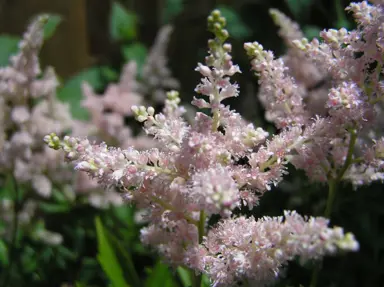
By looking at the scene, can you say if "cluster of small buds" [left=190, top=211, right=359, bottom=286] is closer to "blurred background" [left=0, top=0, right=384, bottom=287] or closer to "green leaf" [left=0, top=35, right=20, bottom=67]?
"blurred background" [left=0, top=0, right=384, bottom=287]

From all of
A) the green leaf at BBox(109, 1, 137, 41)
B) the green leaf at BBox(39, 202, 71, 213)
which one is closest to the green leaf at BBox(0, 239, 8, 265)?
the green leaf at BBox(39, 202, 71, 213)

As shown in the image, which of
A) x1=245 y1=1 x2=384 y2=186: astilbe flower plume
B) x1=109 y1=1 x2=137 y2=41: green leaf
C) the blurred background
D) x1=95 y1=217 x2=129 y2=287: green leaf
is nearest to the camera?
x1=245 y1=1 x2=384 y2=186: astilbe flower plume

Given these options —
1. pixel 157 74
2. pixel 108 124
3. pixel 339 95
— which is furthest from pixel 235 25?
pixel 339 95

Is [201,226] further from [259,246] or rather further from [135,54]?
[135,54]

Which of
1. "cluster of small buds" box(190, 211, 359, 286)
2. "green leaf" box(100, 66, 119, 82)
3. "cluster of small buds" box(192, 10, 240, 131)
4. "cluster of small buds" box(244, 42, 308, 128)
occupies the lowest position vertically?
"cluster of small buds" box(190, 211, 359, 286)

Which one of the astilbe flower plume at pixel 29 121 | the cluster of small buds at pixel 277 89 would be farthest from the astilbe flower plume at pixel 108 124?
the cluster of small buds at pixel 277 89

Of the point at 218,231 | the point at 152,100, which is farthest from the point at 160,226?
the point at 152,100
